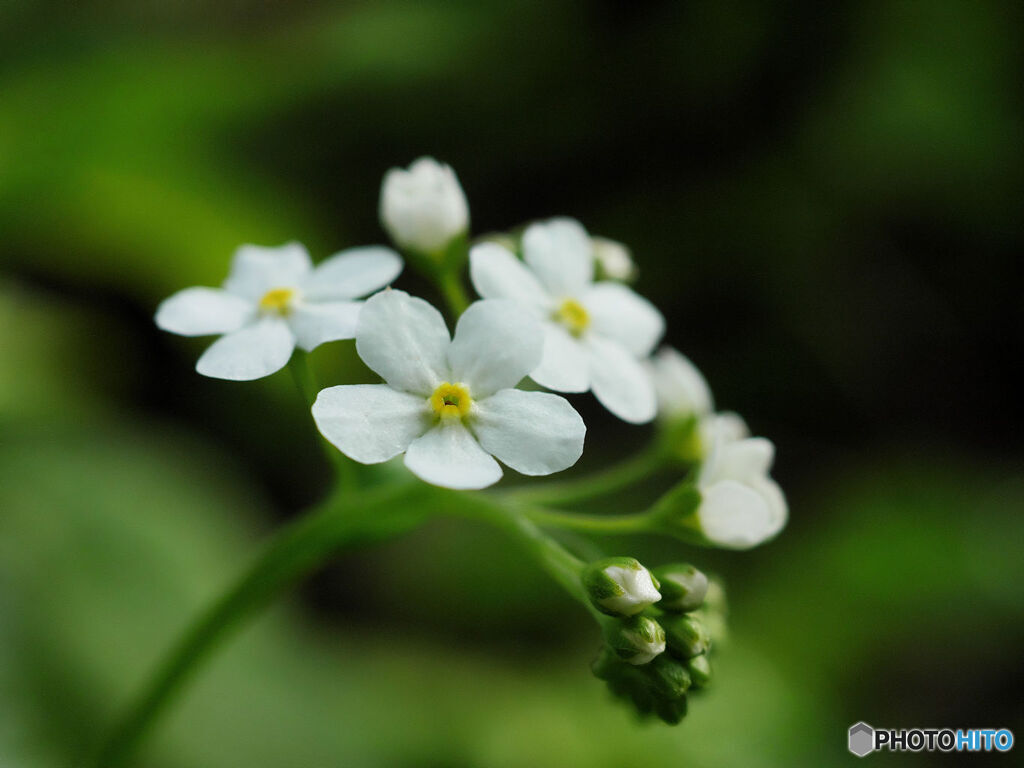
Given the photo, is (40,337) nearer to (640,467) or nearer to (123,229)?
(123,229)

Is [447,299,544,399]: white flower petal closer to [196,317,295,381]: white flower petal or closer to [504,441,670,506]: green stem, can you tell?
[196,317,295,381]: white flower petal

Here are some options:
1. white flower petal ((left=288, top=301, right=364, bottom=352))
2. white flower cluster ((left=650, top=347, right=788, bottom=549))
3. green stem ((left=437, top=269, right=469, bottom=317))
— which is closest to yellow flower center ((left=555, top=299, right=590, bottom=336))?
green stem ((left=437, top=269, right=469, bottom=317))

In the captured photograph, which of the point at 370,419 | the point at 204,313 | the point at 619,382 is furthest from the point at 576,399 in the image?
the point at 370,419

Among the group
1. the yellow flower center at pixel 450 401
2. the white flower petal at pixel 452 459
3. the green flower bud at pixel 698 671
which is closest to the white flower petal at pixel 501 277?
the yellow flower center at pixel 450 401

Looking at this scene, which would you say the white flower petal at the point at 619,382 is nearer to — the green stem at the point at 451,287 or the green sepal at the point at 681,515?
the green sepal at the point at 681,515

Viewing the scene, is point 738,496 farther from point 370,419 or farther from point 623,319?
point 370,419
